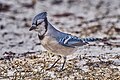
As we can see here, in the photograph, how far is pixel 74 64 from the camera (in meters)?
5.80

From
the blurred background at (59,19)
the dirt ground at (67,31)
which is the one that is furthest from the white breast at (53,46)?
the blurred background at (59,19)

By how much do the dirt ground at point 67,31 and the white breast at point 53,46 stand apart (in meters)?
0.29

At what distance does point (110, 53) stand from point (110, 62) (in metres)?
0.54

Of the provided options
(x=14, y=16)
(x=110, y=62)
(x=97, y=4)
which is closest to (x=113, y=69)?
(x=110, y=62)

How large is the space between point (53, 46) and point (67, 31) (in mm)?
3937

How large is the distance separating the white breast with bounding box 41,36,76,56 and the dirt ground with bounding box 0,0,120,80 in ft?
0.96

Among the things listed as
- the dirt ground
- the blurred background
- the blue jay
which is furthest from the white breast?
the blurred background

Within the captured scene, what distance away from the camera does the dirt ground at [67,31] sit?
554 cm

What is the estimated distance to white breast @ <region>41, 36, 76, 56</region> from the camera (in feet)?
16.9

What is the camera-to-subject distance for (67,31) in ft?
29.9

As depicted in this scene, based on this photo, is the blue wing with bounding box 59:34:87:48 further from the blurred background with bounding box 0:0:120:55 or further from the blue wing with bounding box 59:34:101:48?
the blurred background with bounding box 0:0:120:55

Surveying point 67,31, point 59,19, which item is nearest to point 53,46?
point 67,31

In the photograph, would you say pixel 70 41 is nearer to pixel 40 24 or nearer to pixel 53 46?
pixel 53 46

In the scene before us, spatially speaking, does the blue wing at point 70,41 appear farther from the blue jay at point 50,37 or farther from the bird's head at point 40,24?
the bird's head at point 40,24
